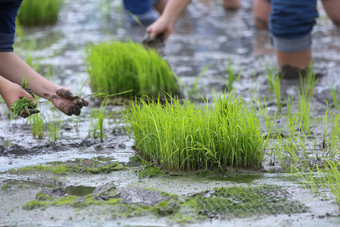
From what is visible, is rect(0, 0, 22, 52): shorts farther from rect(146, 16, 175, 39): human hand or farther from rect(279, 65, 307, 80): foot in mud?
rect(279, 65, 307, 80): foot in mud

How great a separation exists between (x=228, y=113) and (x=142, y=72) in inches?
53.3

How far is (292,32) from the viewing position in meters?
4.11

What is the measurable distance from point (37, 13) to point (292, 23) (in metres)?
3.50

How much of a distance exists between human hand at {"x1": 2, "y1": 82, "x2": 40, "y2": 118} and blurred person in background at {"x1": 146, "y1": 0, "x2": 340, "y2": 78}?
165 centimetres

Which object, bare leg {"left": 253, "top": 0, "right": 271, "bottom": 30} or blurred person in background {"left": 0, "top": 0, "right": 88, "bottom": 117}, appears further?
bare leg {"left": 253, "top": 0, "right": 271, "bottom": 30}

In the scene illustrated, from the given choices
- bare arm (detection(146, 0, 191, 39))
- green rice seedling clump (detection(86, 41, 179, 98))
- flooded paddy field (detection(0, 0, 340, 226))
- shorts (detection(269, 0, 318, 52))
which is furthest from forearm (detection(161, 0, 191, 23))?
shorts (detection(269, 0, 318, 52))

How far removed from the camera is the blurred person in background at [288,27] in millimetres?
4016

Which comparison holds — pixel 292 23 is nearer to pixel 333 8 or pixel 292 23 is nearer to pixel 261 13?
pixel 333 8

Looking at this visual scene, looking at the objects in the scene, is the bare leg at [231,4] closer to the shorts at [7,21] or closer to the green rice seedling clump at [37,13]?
the green rice seedling clump at [37,13]

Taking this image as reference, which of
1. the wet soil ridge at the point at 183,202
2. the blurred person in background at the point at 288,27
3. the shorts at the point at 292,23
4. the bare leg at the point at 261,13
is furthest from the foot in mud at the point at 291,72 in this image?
the wet soil ridge at the point at 183,202

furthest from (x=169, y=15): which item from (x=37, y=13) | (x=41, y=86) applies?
(x=37, y=13)

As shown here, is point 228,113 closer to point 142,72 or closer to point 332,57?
point 142,72

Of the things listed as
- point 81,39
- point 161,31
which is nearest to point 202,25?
point 81,39

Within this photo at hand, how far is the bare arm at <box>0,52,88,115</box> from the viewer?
2.63 m
